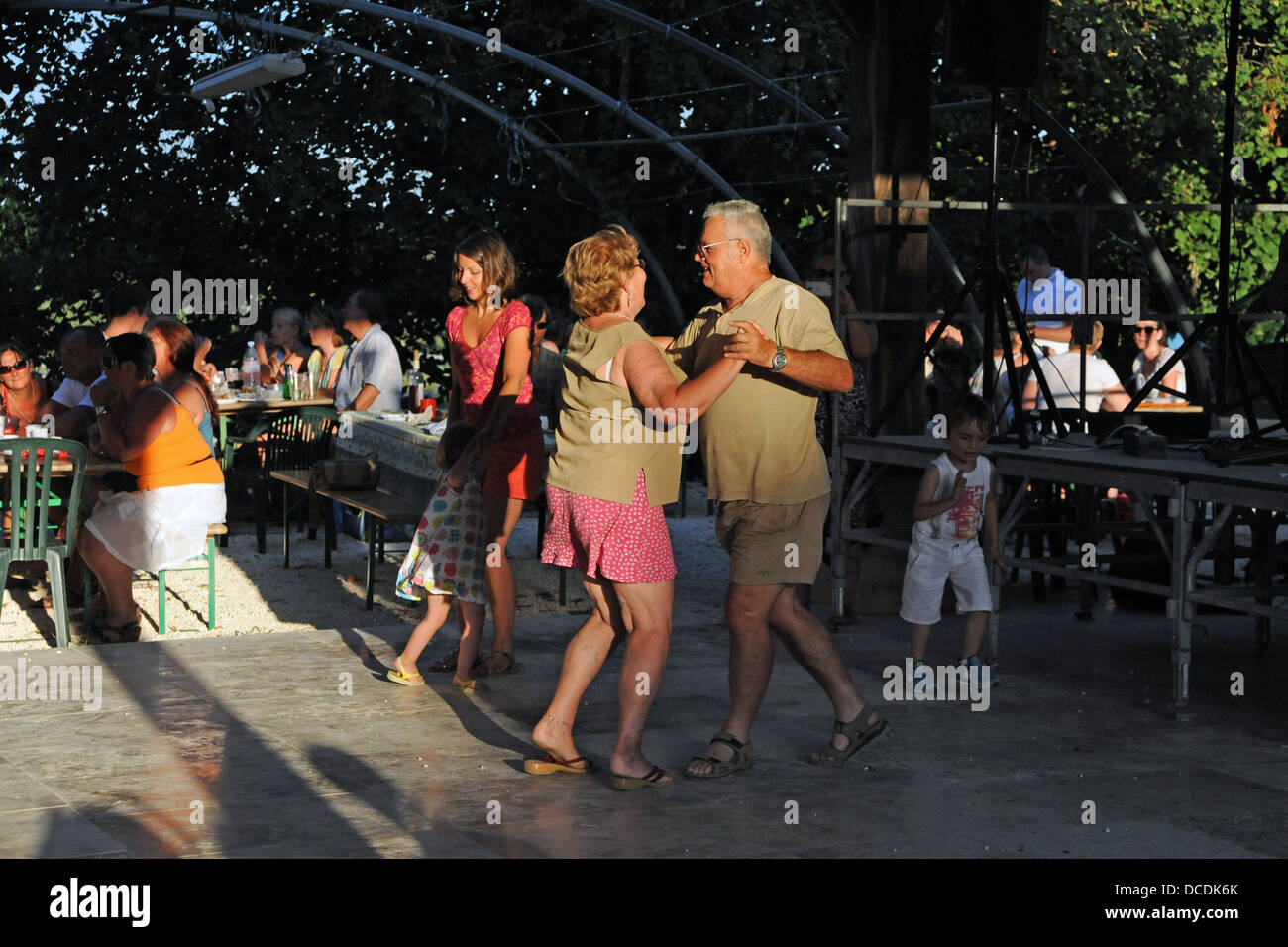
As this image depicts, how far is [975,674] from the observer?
7.02 metres

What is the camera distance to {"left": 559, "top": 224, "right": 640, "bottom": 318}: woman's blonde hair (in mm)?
5473

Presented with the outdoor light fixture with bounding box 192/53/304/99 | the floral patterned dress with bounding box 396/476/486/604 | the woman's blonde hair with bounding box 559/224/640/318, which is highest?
the outdoor light fixture with bounding box 192/53/304/99

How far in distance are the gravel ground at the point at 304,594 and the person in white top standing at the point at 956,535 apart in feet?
5.81

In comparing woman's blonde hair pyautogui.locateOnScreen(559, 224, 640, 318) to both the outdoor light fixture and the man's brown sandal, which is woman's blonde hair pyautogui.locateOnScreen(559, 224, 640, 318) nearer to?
the man's brown sandal

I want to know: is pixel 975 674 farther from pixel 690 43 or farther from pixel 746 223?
pixel 690 43

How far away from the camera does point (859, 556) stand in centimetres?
880

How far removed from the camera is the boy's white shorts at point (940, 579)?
718cm

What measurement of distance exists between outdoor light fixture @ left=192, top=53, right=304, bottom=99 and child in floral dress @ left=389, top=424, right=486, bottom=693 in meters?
6.58

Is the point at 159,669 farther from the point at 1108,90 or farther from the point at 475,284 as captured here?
the point at 1108,90

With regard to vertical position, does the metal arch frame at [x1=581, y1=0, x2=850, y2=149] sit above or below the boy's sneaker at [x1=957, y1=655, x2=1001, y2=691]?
above

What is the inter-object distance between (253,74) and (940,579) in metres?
7.97

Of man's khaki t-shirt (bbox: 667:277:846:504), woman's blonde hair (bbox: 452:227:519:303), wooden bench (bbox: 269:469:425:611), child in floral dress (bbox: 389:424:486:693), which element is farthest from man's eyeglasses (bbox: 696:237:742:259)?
wooden bench (bbox: 269:469:425:611)

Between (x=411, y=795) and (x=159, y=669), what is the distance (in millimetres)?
2375

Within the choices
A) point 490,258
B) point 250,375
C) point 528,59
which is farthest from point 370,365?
point 490,258
